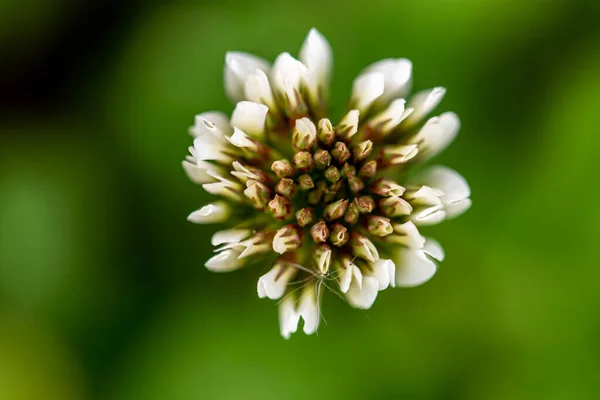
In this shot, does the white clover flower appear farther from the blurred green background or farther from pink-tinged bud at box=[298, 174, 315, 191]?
the blurred green background

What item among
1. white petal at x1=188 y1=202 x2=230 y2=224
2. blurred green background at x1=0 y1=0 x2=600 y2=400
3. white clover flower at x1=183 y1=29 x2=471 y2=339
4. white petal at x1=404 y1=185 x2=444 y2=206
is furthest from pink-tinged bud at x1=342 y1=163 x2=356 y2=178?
blurred green background at x1=0 y1=0 x2=600 y2=400

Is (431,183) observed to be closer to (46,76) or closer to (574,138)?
(574,138)

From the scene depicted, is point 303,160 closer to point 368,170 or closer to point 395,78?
point 368,170

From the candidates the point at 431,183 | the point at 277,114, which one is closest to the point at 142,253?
the point at 277,114

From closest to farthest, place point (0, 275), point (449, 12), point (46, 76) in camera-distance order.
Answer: point (449, 12) < point (0, 275) < point (46, 76)

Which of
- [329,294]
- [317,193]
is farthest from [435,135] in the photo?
[329,294]

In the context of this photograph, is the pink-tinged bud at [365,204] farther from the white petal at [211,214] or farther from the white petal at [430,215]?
the white petal at [211,214]
